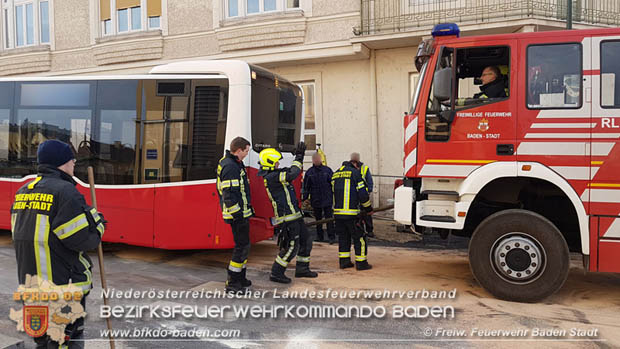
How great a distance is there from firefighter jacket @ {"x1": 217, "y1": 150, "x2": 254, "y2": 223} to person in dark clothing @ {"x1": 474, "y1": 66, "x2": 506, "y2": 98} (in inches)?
113

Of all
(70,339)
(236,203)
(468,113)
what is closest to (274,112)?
(236,203)

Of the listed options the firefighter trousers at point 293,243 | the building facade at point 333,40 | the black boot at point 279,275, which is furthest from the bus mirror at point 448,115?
the building facade at point 333,40

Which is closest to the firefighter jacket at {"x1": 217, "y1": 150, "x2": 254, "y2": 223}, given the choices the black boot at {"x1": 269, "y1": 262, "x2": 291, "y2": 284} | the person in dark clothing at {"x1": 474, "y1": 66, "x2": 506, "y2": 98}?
the black boot at {"x1": 269, "y1": 262, "x2": 291, "y2": 284}

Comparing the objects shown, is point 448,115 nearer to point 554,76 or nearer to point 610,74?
point 554,76

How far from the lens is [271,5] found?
13.4 meters

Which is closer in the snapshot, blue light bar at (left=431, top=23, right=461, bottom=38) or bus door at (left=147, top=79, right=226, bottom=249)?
blue light bar at (left=431, top=23, right=461, bottom=38)

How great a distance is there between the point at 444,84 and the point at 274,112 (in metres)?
3.04

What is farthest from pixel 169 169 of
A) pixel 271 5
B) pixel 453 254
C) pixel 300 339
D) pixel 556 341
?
pixel 271 5

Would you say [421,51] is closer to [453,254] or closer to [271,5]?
[453,254]

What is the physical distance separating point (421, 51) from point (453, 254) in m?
3.65

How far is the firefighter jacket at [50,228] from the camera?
3.02 metres

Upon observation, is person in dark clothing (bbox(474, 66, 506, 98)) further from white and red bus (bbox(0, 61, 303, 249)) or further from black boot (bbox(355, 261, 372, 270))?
white and red bus (bbox(0, 61, 303, 249))

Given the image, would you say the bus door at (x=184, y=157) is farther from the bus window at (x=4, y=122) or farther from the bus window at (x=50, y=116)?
the bus window at (x=4, y=122)

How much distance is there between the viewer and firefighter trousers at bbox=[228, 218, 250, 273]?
5.60 m
